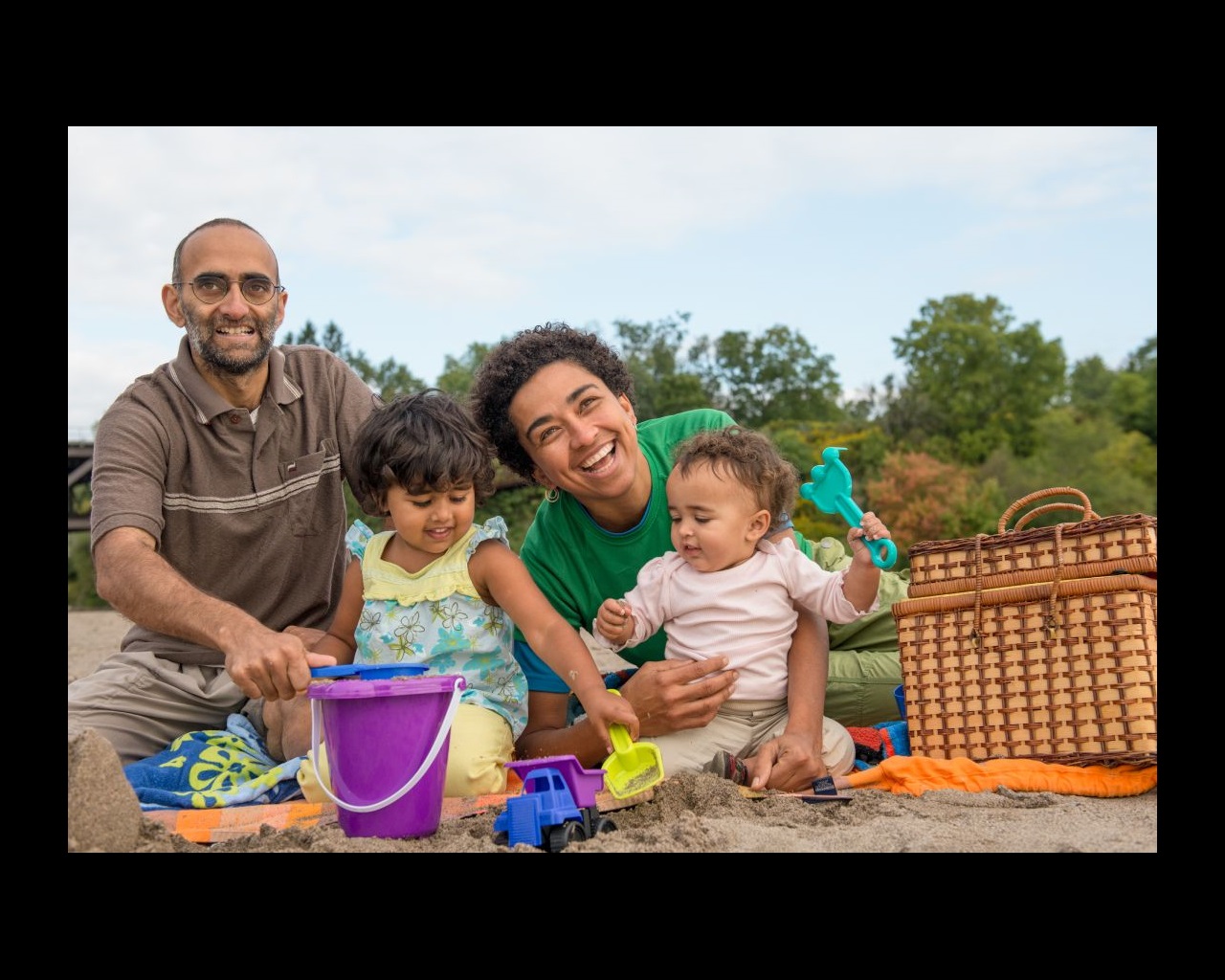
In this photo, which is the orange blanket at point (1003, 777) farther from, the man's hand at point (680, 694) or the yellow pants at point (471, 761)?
the yellow pants at point (471, 761)

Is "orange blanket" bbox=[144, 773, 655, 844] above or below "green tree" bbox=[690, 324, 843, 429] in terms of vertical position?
below

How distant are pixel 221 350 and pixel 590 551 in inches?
63.3

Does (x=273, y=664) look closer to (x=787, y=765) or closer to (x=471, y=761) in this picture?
(x=471, y=761)

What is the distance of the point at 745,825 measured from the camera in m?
2.71

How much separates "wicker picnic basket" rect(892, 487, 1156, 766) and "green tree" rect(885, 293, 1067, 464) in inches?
822

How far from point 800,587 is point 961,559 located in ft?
1.83

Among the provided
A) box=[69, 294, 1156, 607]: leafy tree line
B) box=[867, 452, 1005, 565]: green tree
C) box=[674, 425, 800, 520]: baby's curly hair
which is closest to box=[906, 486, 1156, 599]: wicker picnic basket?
box=[674, 425, 800, 520]: baby's curly hair

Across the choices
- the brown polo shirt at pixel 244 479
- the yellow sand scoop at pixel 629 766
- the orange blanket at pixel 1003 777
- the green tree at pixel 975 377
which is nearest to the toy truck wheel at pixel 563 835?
the yellow sand scoop at pixel 629 766

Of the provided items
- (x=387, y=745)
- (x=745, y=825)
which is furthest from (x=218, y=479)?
(x=745, y=825)

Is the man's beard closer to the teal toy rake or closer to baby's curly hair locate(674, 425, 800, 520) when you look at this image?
baby's curly hair locate(674, 425, 800, 520)

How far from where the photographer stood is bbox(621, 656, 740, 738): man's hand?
335 cm

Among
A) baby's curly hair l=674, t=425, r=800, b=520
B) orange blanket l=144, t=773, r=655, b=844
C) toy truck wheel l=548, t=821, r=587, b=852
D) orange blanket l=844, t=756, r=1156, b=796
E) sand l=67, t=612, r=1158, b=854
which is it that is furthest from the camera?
baby's curly hair l=674, t=425, r=800, b=520

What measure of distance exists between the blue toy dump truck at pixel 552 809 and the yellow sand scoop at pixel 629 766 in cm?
7
